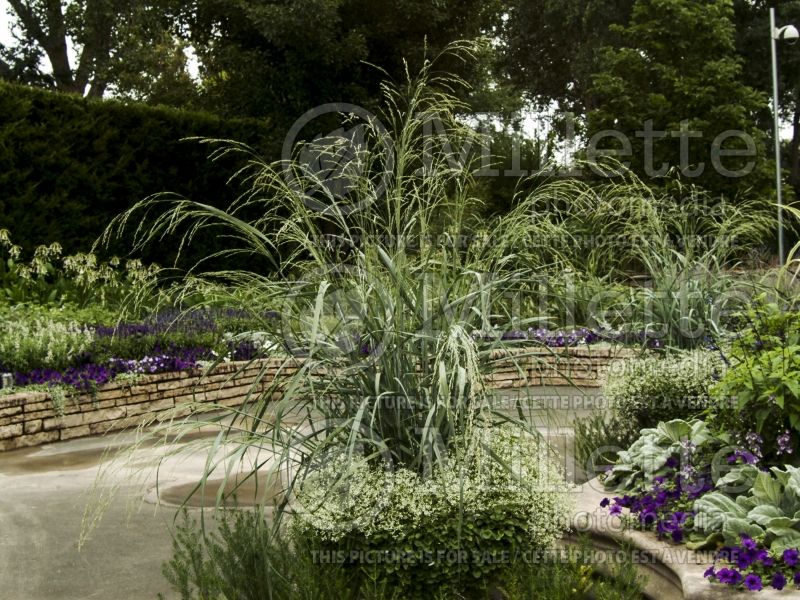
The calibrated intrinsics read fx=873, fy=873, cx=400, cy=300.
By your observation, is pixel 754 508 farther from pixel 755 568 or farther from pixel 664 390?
pixel 664 390

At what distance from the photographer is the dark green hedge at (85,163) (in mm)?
10898

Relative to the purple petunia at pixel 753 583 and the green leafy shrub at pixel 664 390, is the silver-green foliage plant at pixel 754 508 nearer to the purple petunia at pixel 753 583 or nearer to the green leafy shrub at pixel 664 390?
the purple petunia at pixel 753 583

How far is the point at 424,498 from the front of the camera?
9.87ft

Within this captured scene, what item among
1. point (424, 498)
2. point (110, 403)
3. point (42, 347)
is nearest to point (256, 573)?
point (424, 498)

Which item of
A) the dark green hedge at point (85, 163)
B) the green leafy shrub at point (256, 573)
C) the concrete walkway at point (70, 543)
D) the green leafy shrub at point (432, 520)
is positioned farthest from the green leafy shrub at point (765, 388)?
the dark green hedge at point (85, 163)

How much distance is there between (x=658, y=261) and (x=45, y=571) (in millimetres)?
4536

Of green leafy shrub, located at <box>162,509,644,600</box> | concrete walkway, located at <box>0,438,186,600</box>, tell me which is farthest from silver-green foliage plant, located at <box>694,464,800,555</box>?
concrete walkway, located at <box>0,438,186,600</box>

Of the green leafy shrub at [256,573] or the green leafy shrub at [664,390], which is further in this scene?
the green leafy shrub at [664,390]

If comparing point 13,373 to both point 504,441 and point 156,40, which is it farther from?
point 156,40

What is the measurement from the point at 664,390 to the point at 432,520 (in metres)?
2.73

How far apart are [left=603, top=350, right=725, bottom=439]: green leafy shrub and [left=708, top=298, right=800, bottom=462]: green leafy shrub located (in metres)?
1.09

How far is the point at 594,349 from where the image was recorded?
858 cm

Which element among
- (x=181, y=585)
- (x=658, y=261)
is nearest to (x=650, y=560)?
(x=181, y=585)

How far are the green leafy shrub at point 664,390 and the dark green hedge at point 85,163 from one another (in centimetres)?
831
